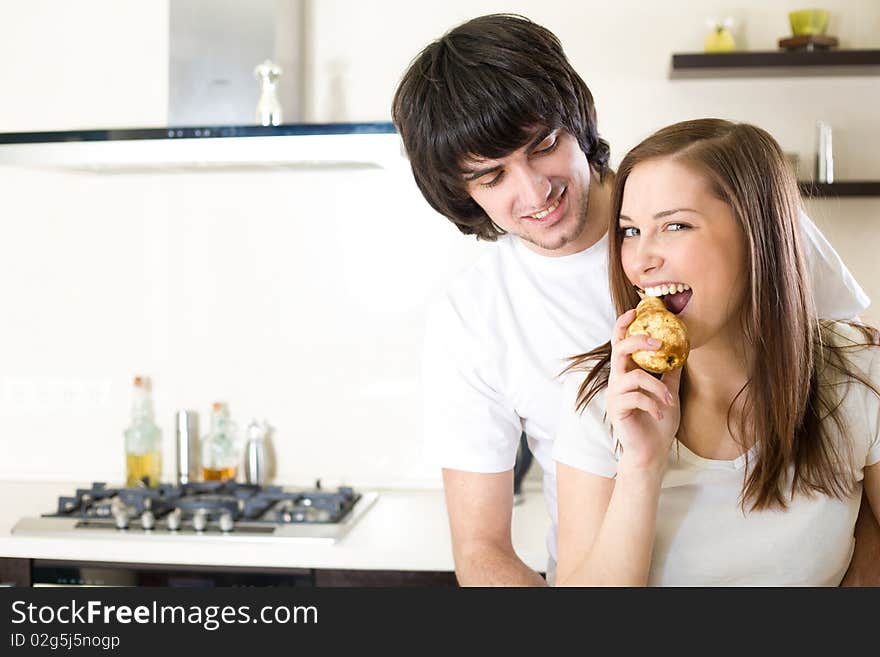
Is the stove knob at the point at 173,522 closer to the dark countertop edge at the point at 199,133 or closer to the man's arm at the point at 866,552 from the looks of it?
the dark countertop edge at the point at 199,133

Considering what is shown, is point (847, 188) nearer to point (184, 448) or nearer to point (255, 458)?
point (255, 458)

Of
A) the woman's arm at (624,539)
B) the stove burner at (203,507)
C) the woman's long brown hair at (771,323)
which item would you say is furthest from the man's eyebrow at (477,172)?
the stove burner at (203,507)

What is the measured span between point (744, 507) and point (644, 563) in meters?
0.16

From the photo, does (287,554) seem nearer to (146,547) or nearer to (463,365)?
(146,547)

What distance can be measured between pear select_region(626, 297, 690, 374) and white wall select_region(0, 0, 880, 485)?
171cm

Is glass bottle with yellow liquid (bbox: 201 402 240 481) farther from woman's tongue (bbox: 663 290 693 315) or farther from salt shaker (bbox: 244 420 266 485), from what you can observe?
woman's tongue (bbox: 663 290 693 315)

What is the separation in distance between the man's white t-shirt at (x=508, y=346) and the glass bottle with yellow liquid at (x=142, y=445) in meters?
1.42

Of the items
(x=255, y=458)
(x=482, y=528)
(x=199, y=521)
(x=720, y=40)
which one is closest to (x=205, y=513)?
(x=199, y=521)

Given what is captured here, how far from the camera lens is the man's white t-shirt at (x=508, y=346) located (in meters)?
1.53

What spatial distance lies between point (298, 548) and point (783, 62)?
176 cm

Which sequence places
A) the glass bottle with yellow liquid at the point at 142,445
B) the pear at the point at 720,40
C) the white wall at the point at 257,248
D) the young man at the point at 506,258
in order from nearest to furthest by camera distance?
the young man at the point at 506,258 → the pear at the point at 720,40 → the white wall at the point at 257,248 → the glass bottle with yellow liquid at the point at 142,445

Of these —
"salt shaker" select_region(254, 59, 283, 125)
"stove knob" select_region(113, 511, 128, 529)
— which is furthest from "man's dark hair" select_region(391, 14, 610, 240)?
"stove knob" select_region(113, 511, 128, 529)

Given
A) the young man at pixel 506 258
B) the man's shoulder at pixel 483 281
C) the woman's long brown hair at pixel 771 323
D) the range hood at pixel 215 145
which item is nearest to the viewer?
the woman's long brown hair at pixel 771 323

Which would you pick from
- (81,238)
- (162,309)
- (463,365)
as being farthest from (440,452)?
(81,238)
